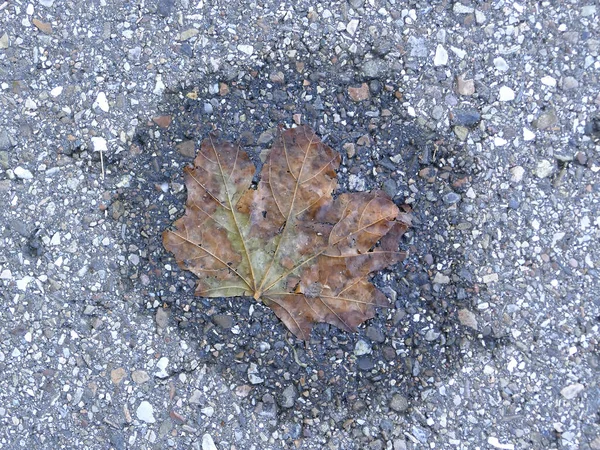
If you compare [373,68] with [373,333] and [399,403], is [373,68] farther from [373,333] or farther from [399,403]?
[399,403]

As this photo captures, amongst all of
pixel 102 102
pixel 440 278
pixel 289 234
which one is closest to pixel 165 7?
pixel 102 102

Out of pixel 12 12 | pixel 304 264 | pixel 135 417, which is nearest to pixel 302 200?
pixel 304 264

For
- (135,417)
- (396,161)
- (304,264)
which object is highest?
(396,161)

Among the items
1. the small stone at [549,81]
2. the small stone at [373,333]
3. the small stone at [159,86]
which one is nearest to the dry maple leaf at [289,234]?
the small stone at [373,333]

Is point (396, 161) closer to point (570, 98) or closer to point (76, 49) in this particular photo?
point (570, 98)

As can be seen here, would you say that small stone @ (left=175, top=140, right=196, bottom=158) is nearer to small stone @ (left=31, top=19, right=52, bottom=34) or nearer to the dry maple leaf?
the dry maple leaf

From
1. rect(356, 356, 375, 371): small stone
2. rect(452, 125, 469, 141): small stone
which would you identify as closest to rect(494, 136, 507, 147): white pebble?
rect(452, 125, 469, 141): small stone
